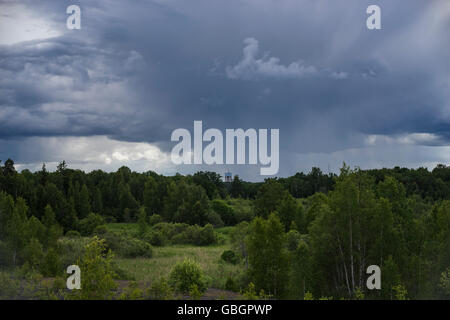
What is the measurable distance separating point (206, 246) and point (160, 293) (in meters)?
49.7

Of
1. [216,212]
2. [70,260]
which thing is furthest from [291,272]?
[216,212]

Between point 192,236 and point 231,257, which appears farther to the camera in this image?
point 192,236

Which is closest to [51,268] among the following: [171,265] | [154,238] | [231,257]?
[171,265]

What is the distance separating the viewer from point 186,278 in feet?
78.6

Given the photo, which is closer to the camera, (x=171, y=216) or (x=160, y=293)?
(x=160, y=293)

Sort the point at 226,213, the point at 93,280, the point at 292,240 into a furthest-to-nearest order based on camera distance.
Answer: the point at 226,213 < the point at 292,240 < the point at 93,280

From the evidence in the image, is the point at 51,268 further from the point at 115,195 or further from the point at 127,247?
the point at 115,195

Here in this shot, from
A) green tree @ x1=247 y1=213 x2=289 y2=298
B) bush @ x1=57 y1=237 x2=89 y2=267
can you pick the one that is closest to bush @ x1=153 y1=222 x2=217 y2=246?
bush @ x1=57 y1=237 x2=89 y2=267

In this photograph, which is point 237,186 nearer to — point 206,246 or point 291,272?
point 206,246

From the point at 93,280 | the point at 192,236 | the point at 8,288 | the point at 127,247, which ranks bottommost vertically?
the point at 192,236

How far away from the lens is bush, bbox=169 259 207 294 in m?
23.8

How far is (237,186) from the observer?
132125mm

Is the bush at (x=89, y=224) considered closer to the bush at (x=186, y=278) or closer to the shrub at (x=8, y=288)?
the shrub at (x=8, y=288)

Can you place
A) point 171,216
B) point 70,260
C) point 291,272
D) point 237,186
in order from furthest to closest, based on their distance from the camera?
point 237,186, point 171,216, point 70,260, point 291,272
